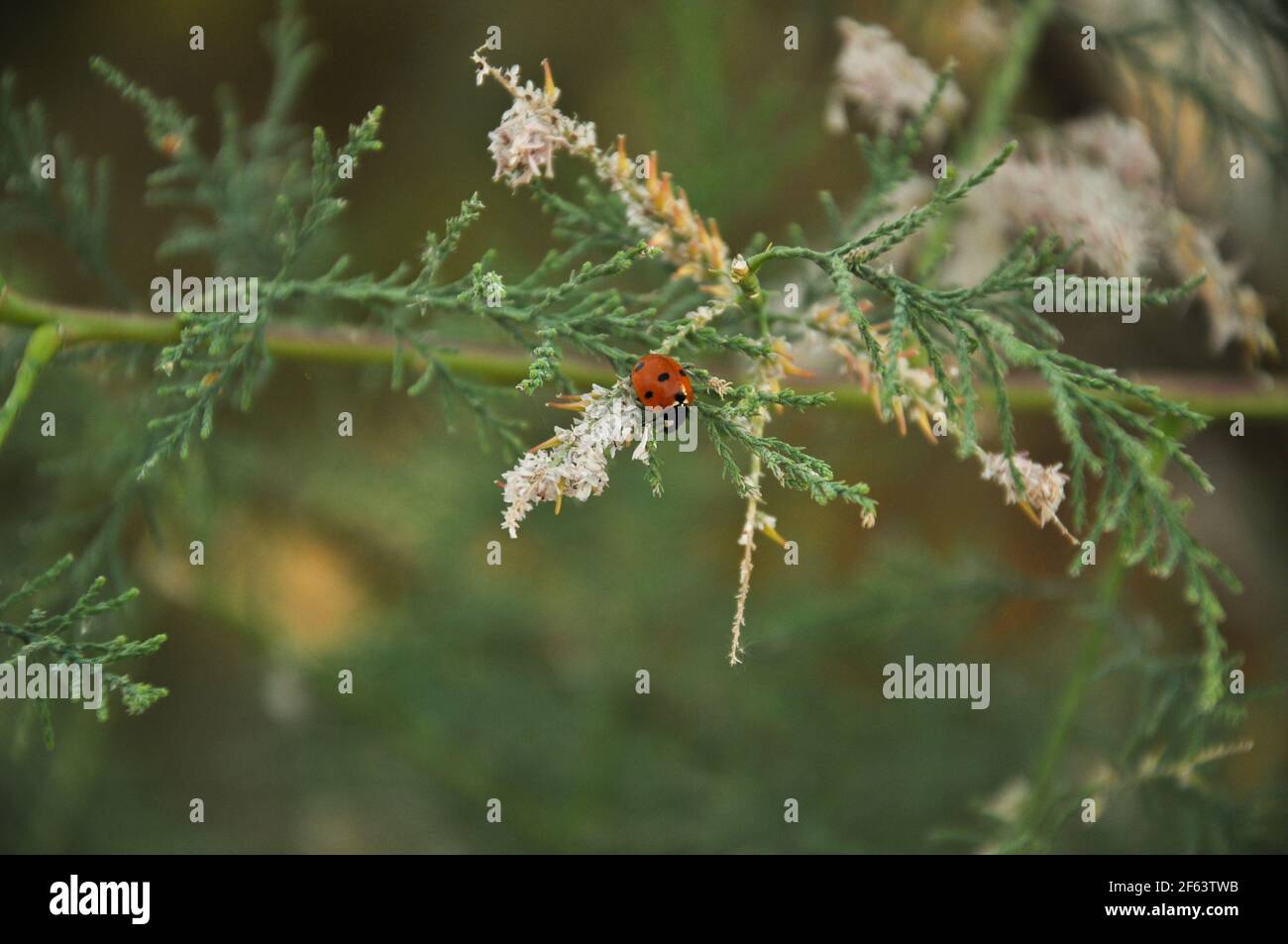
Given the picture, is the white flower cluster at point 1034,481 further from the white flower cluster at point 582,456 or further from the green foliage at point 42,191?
the green foliage at point 42,191

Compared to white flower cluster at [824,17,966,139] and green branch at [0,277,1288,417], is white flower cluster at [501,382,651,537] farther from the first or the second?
white flower cluster at [824,17,966,139]

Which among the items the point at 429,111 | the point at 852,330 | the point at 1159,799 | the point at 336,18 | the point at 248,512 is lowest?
the point at 1159,799

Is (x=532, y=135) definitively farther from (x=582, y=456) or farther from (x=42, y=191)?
(x=42, y=191)

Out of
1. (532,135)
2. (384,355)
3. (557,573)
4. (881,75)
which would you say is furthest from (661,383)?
(557,573)

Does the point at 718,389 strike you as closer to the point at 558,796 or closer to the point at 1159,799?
the point at 1159,799

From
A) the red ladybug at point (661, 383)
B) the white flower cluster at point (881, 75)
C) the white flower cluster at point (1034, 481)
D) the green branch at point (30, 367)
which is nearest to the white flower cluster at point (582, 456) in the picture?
the red ladybug at point (661, 383)
